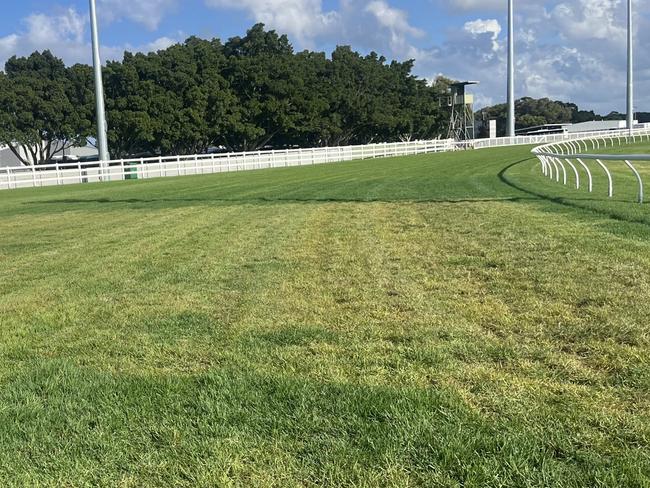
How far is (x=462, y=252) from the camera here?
7812mm

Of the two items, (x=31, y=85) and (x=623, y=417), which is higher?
(x=31, y=85)

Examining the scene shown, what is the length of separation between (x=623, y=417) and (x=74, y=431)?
2.87 m

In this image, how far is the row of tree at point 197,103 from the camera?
56.4 metres

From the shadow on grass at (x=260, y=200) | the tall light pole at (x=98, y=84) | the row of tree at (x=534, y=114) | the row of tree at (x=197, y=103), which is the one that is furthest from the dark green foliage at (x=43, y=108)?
the row of tree at (x=534, y=114)

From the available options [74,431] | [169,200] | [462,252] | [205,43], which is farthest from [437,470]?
[205,43]

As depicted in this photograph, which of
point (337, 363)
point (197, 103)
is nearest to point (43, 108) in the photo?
point (197, 103)

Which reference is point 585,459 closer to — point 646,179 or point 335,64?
point 646,179

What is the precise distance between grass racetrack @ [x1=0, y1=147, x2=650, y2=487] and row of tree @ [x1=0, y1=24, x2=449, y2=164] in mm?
51759

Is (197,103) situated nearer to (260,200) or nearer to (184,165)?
(184,165)

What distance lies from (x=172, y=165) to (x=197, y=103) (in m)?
21.7

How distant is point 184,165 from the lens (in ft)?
137

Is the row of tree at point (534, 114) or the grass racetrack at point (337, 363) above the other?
the row of tree at point (534, 114)

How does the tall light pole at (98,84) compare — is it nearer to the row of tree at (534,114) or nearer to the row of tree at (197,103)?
the row of tree at (197,103)

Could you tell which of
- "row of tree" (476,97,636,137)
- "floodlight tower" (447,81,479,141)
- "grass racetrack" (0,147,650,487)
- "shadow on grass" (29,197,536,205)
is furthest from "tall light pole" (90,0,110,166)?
"row of tree" (476,97,636,137)
